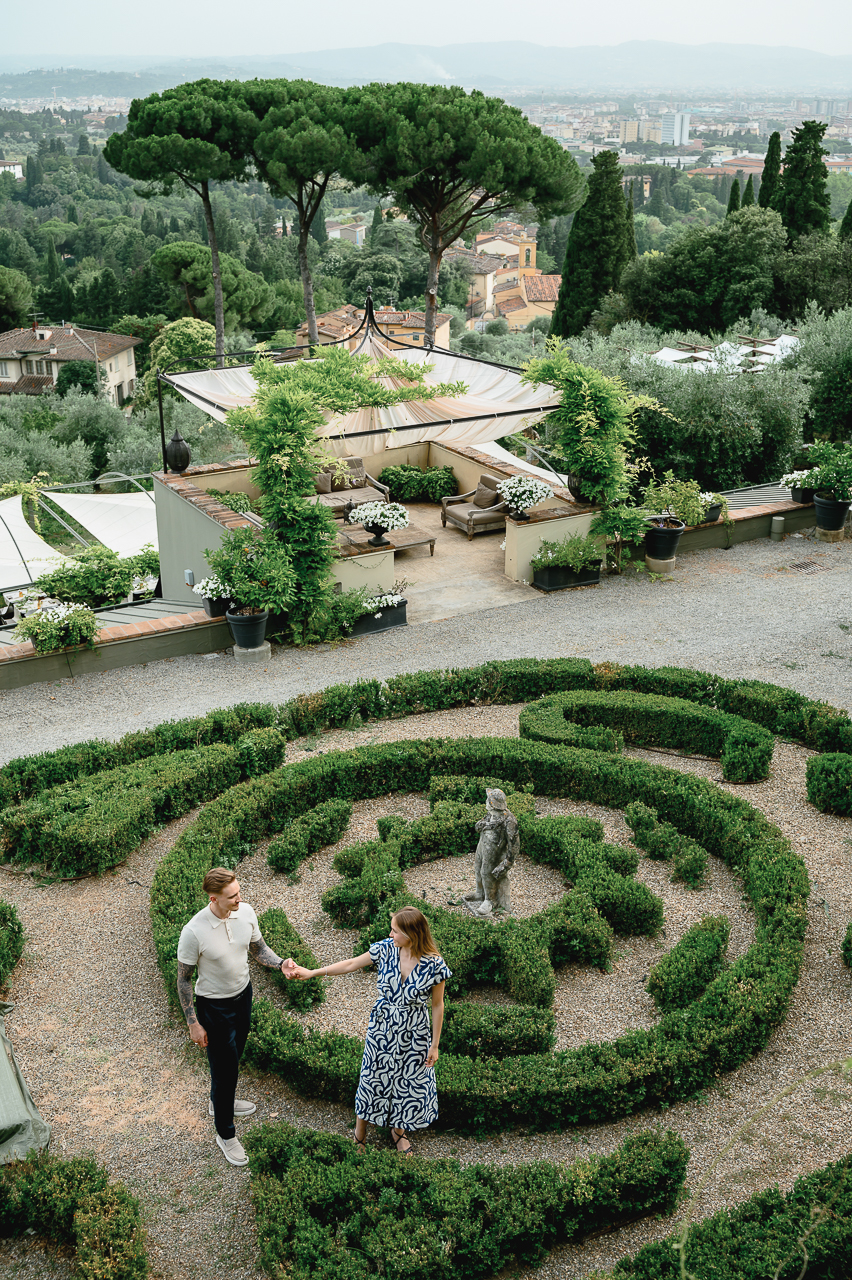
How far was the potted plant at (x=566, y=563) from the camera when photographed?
14.0 m

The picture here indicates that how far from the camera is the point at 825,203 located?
33.8 meters

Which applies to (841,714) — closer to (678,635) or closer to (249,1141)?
(678,635)

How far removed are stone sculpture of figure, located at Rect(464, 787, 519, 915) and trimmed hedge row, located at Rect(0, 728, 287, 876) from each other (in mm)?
2657

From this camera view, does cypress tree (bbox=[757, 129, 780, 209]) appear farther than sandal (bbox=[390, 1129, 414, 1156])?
Yes

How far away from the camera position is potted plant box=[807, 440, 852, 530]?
1569 cm

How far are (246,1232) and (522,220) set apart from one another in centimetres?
3066

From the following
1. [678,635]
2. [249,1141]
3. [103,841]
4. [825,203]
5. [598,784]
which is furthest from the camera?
[825,203]

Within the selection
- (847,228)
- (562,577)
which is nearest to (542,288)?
(847,228)

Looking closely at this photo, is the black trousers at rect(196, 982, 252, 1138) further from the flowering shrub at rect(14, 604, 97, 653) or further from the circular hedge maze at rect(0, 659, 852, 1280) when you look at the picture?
the flowering shrub at rect(14, 604, 97, 653)

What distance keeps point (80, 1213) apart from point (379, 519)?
957 centimetres

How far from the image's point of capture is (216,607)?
1229 cm

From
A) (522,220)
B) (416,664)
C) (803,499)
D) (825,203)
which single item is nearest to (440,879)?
(416,664)

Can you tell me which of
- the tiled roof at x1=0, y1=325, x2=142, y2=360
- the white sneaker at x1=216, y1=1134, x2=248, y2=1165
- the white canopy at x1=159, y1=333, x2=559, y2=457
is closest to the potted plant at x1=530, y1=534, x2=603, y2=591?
the white canopy at x1=159, y1=333, x2=559, y2=457

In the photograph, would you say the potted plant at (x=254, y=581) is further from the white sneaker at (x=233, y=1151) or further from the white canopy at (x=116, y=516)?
the white canopy at (x=116, y=516)
